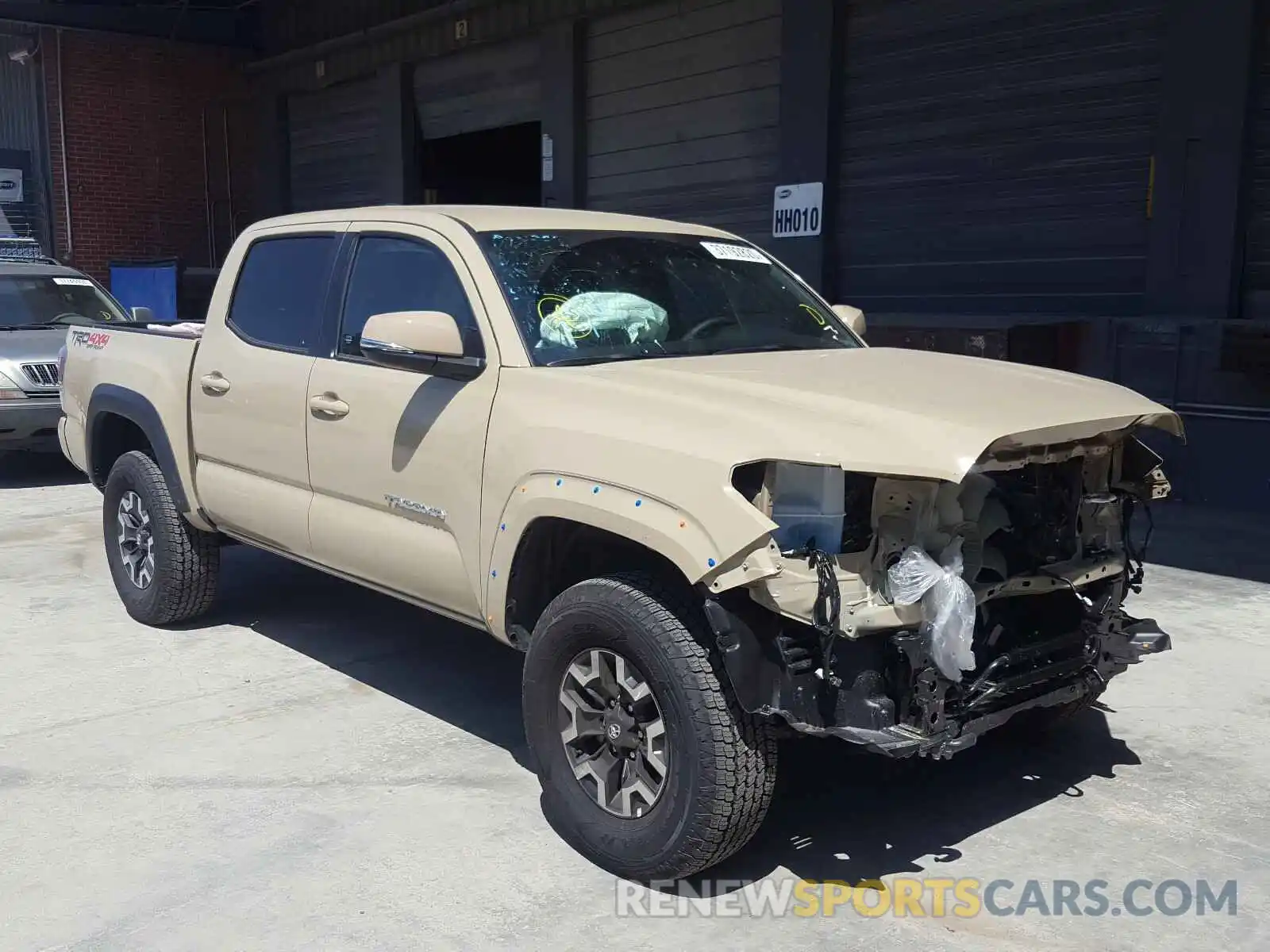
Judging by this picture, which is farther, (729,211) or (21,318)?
(729,211)

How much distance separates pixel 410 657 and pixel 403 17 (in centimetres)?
1286

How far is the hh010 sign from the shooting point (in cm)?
1155

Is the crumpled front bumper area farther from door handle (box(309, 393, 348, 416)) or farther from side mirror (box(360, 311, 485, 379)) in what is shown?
door handle (box(309, 393, 348, 416))

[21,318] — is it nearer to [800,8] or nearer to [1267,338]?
[800,8]

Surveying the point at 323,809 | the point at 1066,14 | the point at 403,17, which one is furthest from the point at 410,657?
the point at 403,17

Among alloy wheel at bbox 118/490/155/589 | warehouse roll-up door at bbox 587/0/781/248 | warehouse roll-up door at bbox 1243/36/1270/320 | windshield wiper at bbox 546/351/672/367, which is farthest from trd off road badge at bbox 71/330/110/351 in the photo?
warehouse roll-up door at bbox 1243/36/1270/320

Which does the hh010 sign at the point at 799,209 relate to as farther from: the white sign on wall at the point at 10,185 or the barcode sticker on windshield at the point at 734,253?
the white sign on wall at the point at 10,185

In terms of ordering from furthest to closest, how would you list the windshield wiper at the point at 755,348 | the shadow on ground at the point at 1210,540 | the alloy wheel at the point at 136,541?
the shadow on ground at the point at 1210,540
the alloy wheel at the point at 136,541
the windshield wiper at the point at 755,348

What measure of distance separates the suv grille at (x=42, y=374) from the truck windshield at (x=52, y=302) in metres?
0.84

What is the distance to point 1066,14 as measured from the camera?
379 inches

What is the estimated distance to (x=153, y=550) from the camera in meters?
5.95

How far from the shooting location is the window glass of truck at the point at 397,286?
14.5ft

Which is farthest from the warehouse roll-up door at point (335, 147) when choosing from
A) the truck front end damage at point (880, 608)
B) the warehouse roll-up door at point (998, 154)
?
the truck front end damage at point (880, 608)

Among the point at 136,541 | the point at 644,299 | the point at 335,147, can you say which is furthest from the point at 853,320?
the point at 335,147
